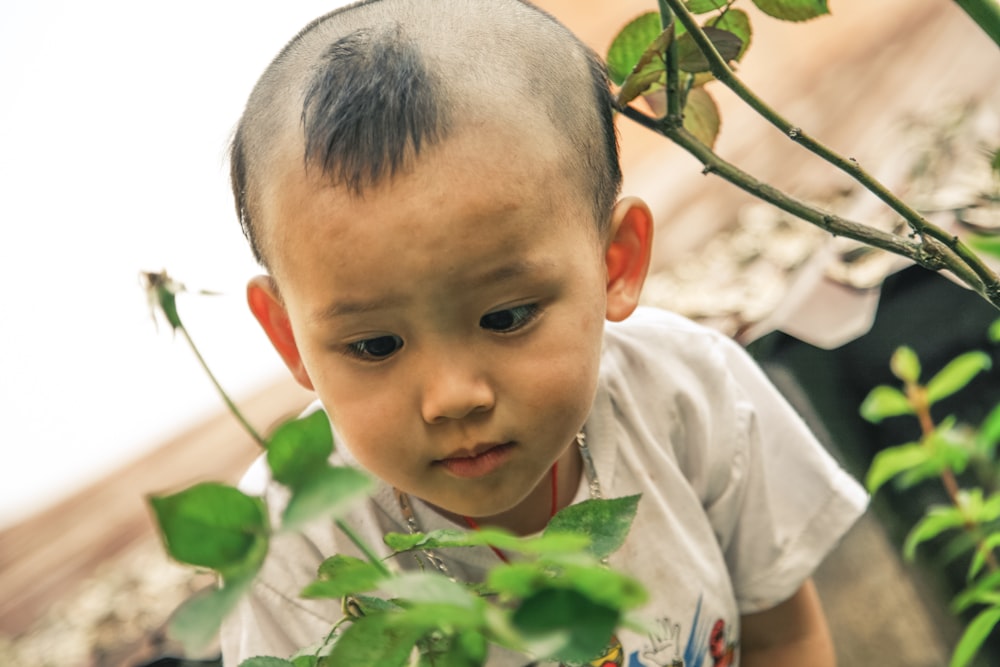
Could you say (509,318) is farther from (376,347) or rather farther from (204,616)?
(204,616)

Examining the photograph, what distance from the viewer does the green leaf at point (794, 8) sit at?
21.3 inches

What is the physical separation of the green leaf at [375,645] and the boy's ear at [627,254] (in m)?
0.47

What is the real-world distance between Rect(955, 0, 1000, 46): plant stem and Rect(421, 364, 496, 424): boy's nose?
319 mm

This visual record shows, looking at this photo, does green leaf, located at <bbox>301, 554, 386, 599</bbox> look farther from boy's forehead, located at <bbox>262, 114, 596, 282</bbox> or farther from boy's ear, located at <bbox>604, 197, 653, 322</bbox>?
boy's ear, located at <bbox>604, 197, 653, 322</bbox>

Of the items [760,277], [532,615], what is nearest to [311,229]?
[532,615]

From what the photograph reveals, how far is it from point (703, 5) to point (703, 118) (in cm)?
10

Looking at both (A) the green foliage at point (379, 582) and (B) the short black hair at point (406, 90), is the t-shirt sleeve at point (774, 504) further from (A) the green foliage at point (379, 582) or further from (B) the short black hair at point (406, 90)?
(A) the green foliage at point (379, 582)

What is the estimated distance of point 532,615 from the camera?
246mm

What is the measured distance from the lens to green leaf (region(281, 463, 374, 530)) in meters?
0.25

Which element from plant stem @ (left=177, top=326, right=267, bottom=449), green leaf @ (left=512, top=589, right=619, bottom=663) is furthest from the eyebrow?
green leaf @ (left=512, top=589, right=619, bottom=663)

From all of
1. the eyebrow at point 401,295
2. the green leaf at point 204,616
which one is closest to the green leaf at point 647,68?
the eyebrow at point 401,295

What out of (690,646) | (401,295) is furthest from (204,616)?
(690,646)

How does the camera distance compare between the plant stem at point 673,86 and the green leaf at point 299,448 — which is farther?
the plant stem at point 673,86

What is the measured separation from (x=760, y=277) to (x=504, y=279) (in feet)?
3.18
